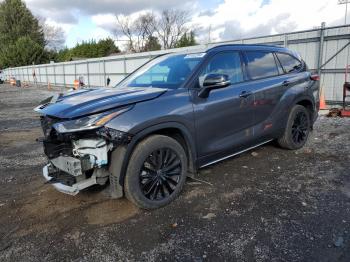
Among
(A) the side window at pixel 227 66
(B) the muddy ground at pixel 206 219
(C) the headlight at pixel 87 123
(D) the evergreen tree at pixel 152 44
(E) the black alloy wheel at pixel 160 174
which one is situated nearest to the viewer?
(B) the muddy ground at pixel 206 219

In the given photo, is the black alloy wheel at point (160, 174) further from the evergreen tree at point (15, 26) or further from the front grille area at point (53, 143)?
the evergreen tree at point (15, 26)

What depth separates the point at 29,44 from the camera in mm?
61438

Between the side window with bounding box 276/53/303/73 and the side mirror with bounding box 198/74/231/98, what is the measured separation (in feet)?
6.80

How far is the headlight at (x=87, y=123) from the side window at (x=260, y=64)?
94.1 inches

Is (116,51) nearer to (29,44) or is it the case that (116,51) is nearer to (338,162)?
(29,44)

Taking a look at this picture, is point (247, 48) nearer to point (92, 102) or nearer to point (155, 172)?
point (155, 172)

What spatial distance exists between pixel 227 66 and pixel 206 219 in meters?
2.14

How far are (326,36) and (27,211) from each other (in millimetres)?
10621

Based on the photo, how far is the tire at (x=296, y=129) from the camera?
5695 mm

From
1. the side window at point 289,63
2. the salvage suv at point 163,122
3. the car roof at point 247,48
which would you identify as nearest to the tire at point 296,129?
the salvage suv at point 163,122

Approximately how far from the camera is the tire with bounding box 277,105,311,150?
5695 mm

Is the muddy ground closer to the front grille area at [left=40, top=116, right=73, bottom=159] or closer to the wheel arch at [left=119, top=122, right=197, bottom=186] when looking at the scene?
the wheel arch at [left=119, top=122, right=197, bottom=186]

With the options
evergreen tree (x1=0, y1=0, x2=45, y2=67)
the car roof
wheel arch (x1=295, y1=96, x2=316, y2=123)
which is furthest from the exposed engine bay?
evergreen tree (x1=0, y1=0, x2=45, y2=67)

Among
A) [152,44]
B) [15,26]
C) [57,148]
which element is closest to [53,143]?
[57,148]
